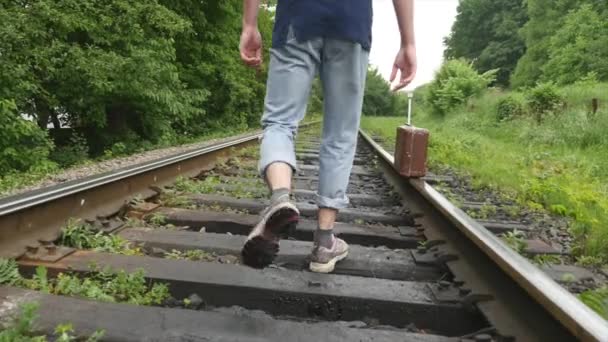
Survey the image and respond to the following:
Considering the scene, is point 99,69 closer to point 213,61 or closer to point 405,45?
point 213,61

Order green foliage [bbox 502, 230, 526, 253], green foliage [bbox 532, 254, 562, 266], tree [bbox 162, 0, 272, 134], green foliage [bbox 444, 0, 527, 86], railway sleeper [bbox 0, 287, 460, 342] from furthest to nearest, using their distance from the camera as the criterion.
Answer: green foliage [bbox 444, 0, 527, 86] < tree [bbox 162, 0, 272, 134] < green foliage [bbox 502, 230, 526, 253] < green foliage [bbox 532, 254, 562, 266] < railway sleeper [bbox 0, 287, 460, 342]

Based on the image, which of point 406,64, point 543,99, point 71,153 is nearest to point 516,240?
point 406,64

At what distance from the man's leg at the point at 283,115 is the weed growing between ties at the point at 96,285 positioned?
0.36 meters

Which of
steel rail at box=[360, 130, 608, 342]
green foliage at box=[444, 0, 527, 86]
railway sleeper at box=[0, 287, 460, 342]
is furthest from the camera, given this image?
green foliage at box=[444, 0, 527, 86]

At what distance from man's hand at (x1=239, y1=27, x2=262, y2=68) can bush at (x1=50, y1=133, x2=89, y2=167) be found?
7358 mm

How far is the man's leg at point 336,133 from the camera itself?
2.10 meters

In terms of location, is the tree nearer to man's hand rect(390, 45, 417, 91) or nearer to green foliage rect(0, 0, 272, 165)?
green foliage rect(0, 0, 272, 165)

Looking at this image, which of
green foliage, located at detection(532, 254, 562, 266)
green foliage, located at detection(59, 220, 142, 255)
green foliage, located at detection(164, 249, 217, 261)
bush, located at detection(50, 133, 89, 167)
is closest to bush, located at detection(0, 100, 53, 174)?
bush, located at detection(50, 133, 89, 167)

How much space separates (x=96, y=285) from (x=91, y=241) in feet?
1.83

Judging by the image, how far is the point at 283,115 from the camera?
81.4 inches

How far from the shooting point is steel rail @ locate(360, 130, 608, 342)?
1.19 m

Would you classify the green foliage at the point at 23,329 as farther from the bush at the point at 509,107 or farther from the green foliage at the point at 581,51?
the green foliage at the point at 581,51

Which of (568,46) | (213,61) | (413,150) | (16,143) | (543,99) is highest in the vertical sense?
(568,46)

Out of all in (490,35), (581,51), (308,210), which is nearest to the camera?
(308,210)
